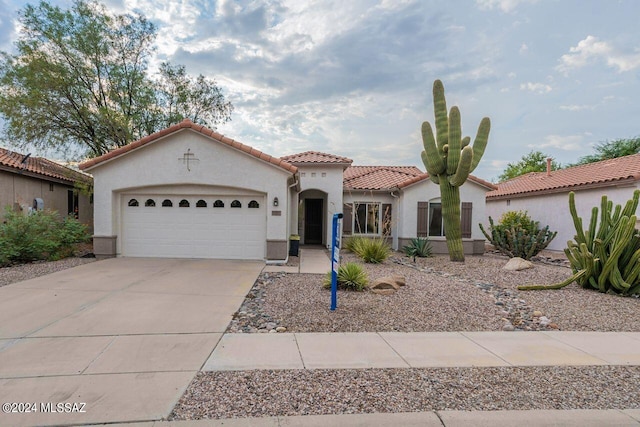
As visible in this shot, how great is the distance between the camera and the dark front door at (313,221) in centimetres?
1853

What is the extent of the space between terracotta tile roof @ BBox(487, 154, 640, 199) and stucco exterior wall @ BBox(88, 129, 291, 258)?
1301 centimetres

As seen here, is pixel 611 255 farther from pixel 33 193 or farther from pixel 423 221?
pixel 33 193

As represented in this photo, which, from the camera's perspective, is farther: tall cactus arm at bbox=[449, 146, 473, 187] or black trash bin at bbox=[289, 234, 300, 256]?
black trash bin at bbox=[289, 234, 300, 256]

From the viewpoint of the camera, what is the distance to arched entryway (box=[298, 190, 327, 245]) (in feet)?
59.4

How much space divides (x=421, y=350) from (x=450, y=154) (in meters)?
8.73

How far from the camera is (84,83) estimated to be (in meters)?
15.7

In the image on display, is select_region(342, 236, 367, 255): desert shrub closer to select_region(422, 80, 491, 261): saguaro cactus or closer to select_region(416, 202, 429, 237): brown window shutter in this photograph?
select_region(416, 202, 429, 237): brown window shutter

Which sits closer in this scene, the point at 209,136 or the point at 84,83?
the point at 209,136

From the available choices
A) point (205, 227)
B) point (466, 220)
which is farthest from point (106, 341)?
point (466, 220)

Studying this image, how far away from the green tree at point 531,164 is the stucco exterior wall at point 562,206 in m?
24.0

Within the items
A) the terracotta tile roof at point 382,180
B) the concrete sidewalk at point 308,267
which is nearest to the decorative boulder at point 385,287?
the concrete sidewalk at point 308,267

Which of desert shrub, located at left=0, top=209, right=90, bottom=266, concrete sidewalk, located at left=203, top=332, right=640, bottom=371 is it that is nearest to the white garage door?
desert shrub, located at left=0, top=209, right=90, bottom=266

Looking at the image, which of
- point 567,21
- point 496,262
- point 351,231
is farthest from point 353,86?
point 496,262

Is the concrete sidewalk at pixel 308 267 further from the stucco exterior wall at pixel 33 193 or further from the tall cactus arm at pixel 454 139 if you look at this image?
the stucco exterior wall at pixel 33 193
